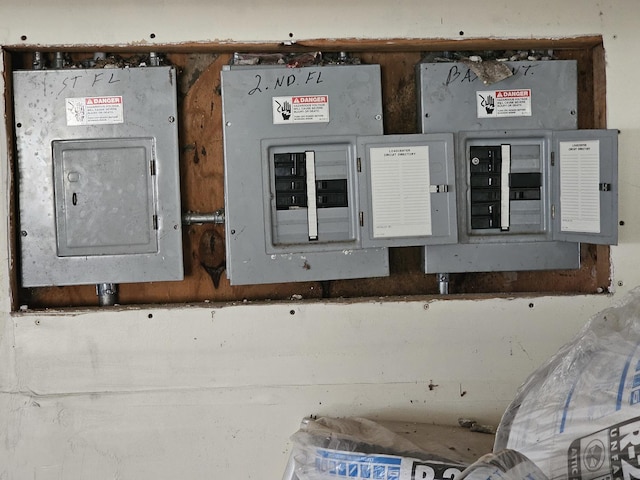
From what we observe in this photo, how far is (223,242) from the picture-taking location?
6.12 ft

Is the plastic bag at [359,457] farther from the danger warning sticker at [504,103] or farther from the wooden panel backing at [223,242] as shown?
the danger warning sticker at [504,103]

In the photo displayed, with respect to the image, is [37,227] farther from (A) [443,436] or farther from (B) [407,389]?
(A) [443,436]

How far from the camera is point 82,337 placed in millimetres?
1763

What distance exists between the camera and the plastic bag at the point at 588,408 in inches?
40.9

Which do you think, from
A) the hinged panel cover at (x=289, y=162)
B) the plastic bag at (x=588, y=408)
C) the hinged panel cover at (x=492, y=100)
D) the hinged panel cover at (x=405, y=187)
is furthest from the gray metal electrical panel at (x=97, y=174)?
the plastic bag at (x=588, y=408)

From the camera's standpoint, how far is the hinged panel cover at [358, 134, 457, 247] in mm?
1760

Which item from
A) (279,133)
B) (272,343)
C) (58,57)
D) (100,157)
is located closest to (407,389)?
(272,343)

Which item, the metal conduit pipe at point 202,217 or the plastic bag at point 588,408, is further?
the metal conduit pipe at point 202,217

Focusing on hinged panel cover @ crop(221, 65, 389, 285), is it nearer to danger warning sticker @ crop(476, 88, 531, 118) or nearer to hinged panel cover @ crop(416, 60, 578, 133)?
hinged panel cover @ crop(416, 60, 578, 133)

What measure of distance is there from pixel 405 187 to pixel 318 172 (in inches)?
9.2

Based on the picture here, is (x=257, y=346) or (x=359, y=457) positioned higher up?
(x=257, y=346)

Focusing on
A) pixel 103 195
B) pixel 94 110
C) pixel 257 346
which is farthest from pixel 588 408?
pixel 94 110

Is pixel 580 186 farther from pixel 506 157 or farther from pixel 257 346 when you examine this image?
pixel 257 346

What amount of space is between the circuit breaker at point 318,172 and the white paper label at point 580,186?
11.9 inches
